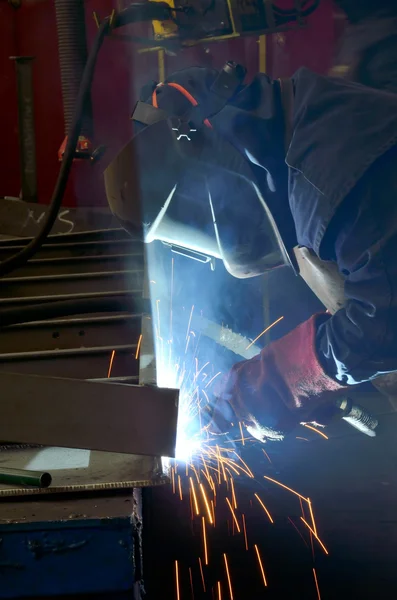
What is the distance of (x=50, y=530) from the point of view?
34.8 inches

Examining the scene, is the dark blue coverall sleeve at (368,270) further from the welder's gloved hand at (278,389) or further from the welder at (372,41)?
the welder at (372,41)

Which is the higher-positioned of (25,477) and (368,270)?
(368,270)

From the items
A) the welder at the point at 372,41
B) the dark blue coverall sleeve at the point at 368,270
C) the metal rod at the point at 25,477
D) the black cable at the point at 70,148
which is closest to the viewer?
the metal rod at the point at 25,477

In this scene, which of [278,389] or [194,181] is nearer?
[194,181]

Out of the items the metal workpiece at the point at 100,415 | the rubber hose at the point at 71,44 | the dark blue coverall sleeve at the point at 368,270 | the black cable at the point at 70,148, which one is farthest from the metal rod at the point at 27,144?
the metal workpiece at the point at 100,415

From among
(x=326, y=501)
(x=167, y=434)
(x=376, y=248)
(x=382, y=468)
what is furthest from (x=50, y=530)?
(x=382, y=468)

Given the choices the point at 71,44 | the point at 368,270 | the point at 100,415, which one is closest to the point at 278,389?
the point at 368,270

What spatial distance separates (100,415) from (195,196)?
75 centimetres

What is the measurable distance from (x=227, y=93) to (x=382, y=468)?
1.78m

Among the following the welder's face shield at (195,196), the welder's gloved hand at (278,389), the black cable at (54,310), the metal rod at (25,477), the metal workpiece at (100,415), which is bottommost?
the welder's gloved hand at (278,389)

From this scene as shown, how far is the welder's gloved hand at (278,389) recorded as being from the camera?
5.18 feet

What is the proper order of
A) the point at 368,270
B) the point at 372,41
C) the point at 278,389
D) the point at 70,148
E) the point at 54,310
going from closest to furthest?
the point at 368,270 < the point at 54,310 < the point at 278,389 < the point at 70,148 < the point at 372,41

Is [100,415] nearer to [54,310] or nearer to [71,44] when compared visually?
[54,310]

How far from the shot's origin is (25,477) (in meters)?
1.00
